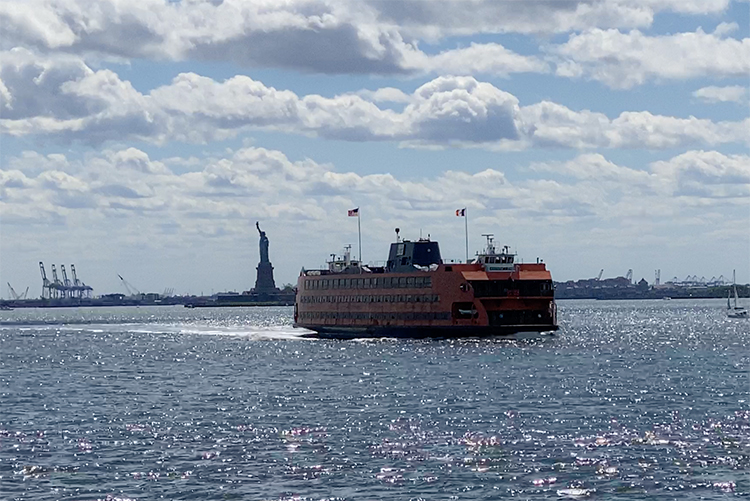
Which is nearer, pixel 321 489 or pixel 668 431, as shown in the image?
pixel 321 489

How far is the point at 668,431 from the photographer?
159 feet

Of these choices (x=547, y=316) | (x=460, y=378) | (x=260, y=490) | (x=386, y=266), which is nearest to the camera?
(x=260, y=490)

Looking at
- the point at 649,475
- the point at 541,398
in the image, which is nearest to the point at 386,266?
the point at 541,398

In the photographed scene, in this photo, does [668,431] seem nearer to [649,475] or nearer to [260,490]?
[649,475]

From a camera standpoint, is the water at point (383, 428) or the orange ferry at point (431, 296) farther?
the orange ferry at point (431, 296)

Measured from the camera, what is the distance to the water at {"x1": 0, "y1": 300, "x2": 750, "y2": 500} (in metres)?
38.1

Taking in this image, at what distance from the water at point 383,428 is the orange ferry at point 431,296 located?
8.41m

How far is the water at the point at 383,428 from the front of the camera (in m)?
38.1

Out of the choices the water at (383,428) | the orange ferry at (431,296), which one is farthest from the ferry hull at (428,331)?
the water at (383,428)

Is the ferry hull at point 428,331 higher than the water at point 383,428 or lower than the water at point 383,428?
higher

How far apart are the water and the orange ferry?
841 cm

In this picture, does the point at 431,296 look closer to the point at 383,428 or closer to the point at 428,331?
the point at 428,331

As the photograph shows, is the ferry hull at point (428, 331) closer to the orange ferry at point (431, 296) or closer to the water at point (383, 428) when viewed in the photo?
the orange ferry at point (431, 296)

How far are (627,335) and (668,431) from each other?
3737 inches
